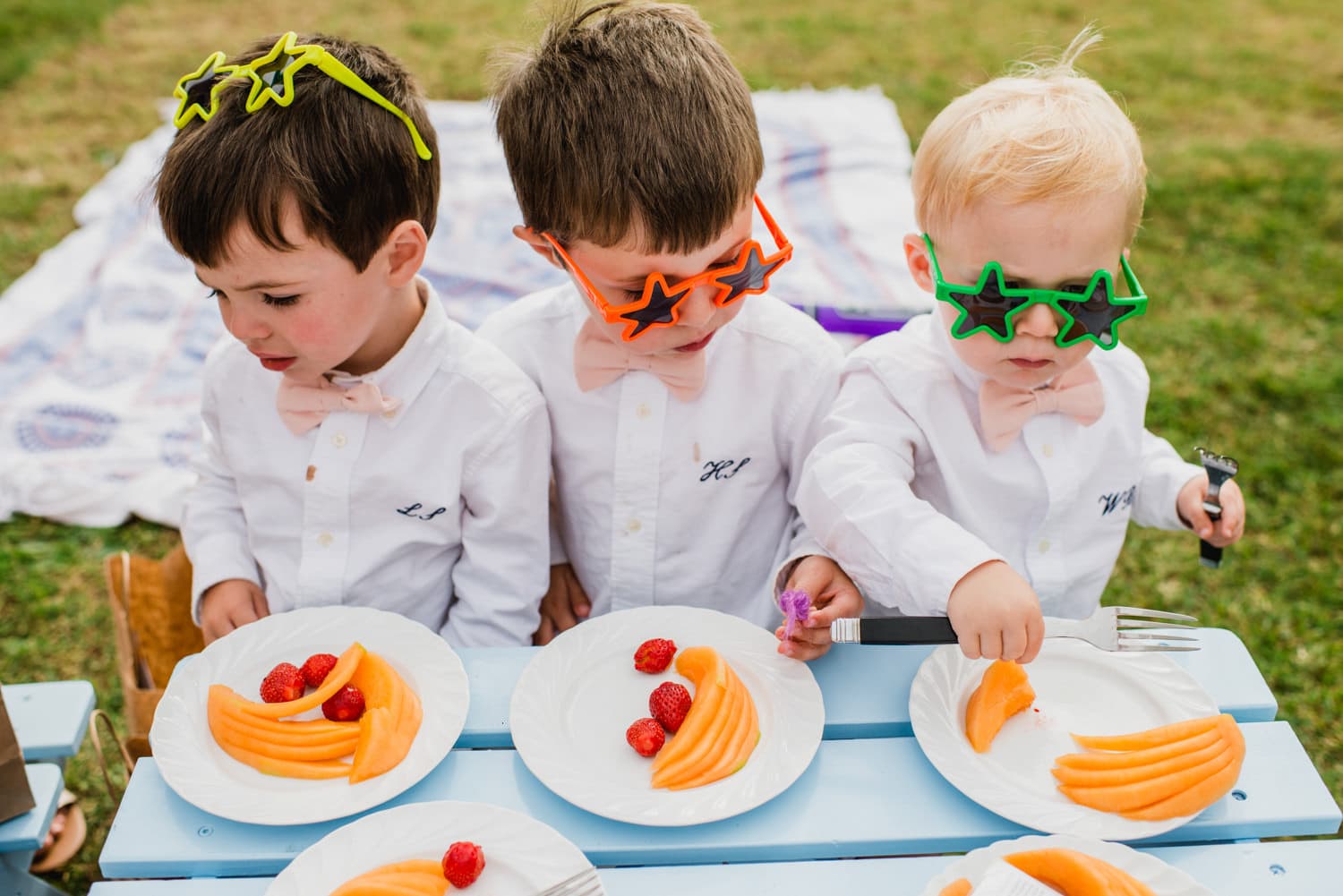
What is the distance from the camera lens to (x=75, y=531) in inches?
146

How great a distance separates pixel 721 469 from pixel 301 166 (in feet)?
3.21

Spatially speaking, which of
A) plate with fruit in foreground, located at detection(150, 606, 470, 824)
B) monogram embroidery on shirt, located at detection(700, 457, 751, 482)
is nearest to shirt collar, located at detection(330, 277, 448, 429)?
plate with fruit in foreground, located at detection(150, 606, 470, 824)

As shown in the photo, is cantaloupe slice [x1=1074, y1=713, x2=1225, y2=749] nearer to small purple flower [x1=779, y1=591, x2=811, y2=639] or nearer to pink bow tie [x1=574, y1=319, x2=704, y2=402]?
small purple flower [x1=779, y1=591, x2=811, y2=639]

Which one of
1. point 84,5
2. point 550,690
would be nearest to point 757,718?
point 550,690

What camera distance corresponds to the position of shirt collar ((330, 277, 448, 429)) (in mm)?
2193

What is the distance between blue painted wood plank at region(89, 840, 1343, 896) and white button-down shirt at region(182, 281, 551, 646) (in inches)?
32.0

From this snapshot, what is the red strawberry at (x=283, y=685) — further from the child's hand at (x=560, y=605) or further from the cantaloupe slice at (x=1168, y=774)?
the cantaloupe slice at (x=1168, y=774)

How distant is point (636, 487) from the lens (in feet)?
7.54

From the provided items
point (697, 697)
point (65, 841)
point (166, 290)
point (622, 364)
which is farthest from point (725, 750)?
point (166, 290)

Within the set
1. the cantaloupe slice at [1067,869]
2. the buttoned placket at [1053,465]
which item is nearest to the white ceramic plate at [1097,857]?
the cantaloupe slice at [1067,869]

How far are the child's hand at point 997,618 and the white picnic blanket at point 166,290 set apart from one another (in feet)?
5.32

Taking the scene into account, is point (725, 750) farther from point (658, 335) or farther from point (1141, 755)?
point (658, 335)

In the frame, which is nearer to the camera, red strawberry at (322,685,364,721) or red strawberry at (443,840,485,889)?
red strawberry at (443,840,485,889)

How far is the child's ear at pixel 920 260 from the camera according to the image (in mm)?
1975
